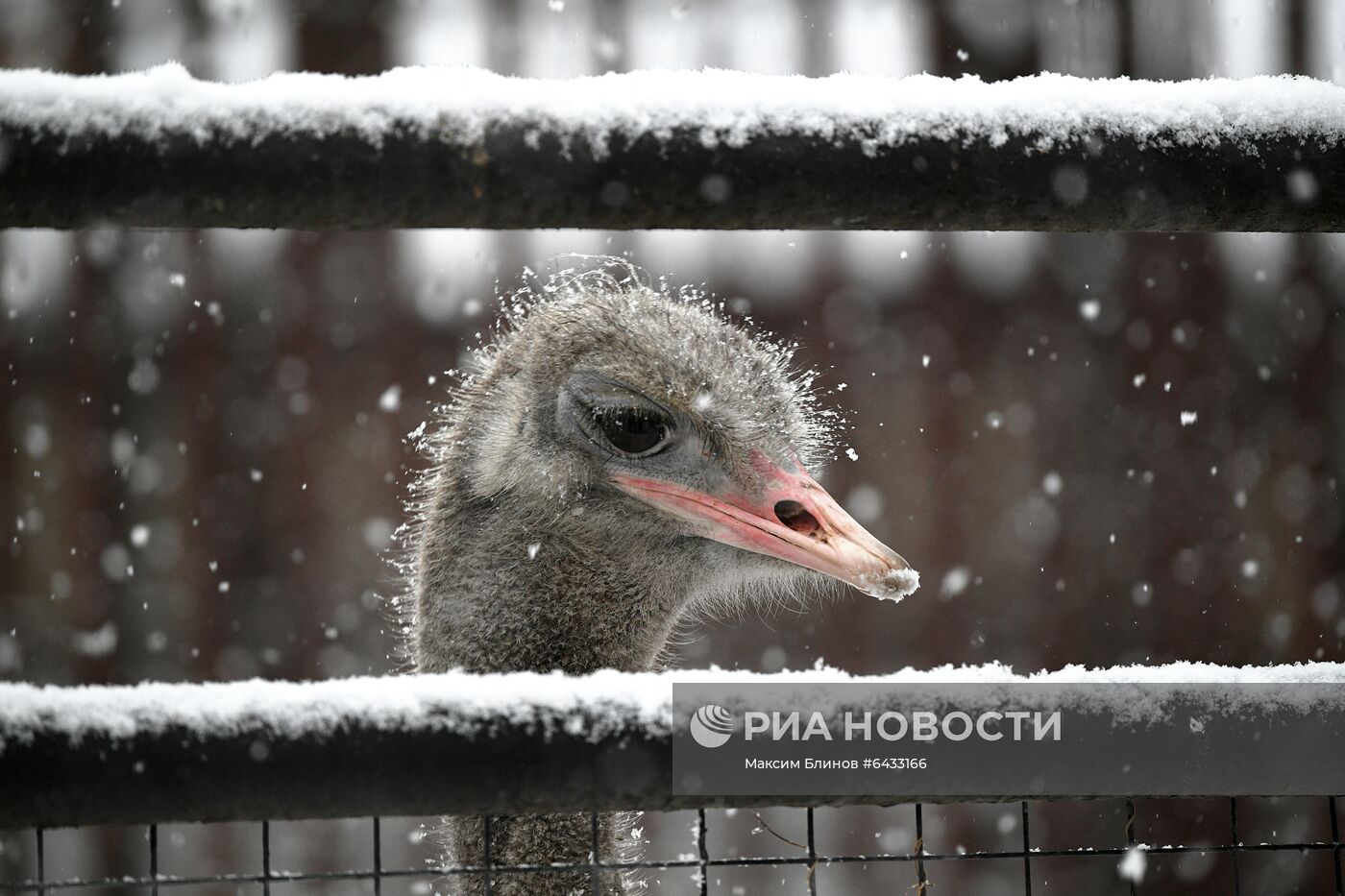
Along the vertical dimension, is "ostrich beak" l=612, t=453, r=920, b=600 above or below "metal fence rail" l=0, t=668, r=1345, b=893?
above

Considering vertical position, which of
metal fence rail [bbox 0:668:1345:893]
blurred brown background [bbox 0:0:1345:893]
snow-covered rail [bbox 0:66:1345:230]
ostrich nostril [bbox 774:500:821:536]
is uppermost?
blurred brown background [bbox 0:0:1345:893]

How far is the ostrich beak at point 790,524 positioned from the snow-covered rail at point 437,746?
3.03 ft

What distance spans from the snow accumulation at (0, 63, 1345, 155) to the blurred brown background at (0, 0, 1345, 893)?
3.96m

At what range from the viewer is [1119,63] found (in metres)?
5.27

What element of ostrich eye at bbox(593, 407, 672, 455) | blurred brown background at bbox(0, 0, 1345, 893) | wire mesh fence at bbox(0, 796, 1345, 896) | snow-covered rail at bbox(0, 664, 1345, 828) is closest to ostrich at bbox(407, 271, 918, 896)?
ostrich eye at bbox(593, 407, 672, 455)

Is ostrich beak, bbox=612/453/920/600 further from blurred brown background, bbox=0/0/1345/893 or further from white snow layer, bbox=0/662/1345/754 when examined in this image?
blurred brown background, bbox=0/0/1345/893

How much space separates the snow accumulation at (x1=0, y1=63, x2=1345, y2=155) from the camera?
2.92 ft

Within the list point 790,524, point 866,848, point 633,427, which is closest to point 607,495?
point 633,427

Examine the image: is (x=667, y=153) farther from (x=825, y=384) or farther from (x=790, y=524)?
(x=825, y=384)

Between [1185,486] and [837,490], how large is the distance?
143 cm

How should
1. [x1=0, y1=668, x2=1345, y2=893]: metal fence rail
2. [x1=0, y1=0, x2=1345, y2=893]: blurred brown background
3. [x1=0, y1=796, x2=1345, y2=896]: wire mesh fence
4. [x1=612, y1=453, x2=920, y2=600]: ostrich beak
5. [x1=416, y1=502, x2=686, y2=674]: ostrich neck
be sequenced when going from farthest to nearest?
[x1=0, y1=0, x2=1345, y2=893]: blurred brown background
[x1=0, y1=796, x2=1345, y2=896]: wire mesh fence
[x1=416, y1=502, x2=686, y2=674]: ostrich neck
[x1=612, y1=453, x2=920, y2=600]: ostrich beak
[x1=0, y1=668, x2=1345, y2=893]: metal fence rail

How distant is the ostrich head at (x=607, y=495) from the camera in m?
2.37

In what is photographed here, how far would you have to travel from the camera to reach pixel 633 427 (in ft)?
7.95

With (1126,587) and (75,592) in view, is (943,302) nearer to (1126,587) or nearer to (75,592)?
(1126,587)
